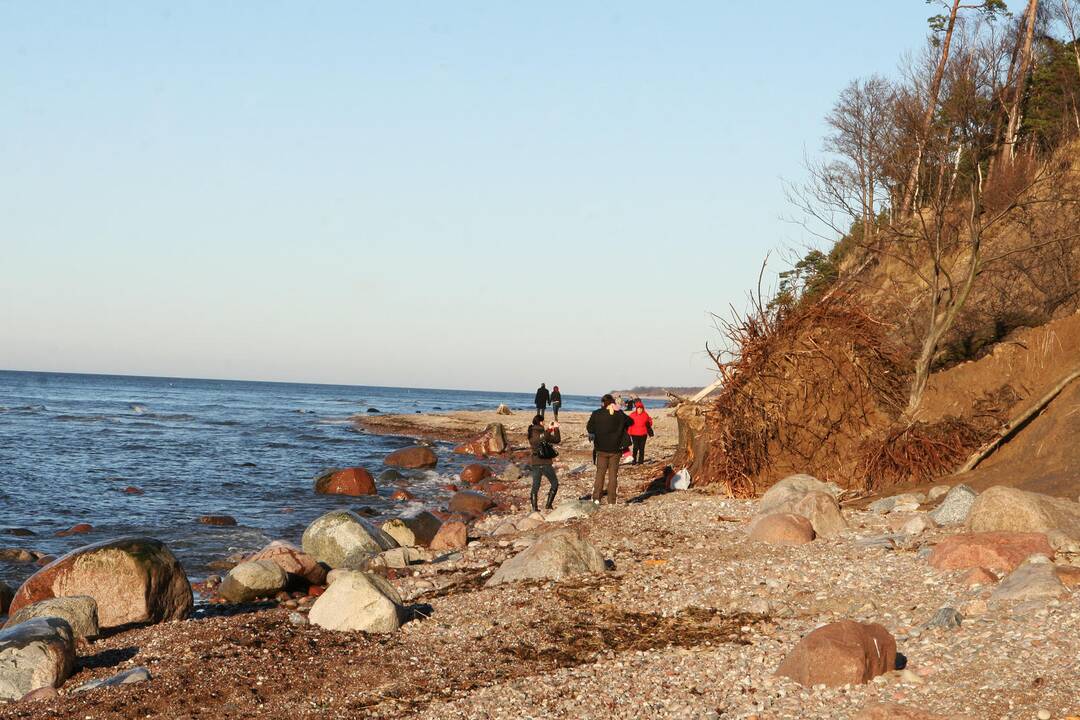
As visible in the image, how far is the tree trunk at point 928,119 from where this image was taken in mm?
19984

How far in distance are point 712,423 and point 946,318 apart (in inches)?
199

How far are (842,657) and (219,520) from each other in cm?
1625

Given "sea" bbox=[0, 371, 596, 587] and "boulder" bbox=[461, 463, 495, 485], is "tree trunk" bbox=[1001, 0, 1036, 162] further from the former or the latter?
"sea" bbox=[0, 371, 596, 587]

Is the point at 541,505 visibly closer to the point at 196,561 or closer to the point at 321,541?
the point at 321,541

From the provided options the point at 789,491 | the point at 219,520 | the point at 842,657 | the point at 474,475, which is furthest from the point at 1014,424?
the point at 474,475

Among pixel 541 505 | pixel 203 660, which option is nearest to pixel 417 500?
pixel 541 505

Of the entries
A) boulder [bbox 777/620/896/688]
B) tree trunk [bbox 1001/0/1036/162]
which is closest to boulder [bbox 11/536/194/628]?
boulder [bbox 777/620/896/688]

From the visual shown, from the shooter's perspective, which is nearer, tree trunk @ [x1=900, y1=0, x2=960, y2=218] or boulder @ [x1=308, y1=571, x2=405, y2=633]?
boulder @ [x1=308, y1=571, x2=405, y2=633]

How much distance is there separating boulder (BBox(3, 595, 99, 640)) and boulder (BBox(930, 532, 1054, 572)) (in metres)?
9.76

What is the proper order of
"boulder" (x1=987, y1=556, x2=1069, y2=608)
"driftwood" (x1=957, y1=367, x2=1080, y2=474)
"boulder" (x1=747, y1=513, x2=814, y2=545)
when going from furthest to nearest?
"driftwood" (x1=957, y1=367, x2=1080, y2=474), "boulder" (x1=747, y1=513, x2=814, y2=545), "boulder" (x1=987, y1=556, x2=1069, y2=608)

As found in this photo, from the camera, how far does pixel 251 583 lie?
42.5 feet

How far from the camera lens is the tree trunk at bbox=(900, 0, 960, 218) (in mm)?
19984

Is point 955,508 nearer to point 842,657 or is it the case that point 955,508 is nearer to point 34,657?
point 842,657

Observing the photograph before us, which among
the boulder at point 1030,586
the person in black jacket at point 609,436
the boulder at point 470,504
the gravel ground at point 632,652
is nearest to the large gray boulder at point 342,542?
the gravel ground at point 632,652
